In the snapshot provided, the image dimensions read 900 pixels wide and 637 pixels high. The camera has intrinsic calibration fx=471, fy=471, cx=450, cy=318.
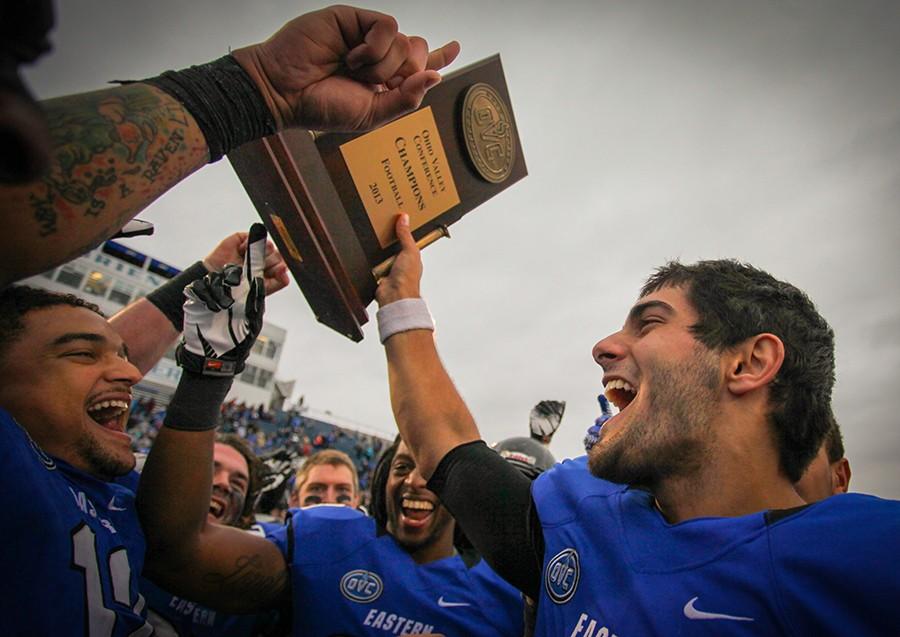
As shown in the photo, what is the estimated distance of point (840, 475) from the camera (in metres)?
2.21

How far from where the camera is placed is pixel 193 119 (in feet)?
3.15

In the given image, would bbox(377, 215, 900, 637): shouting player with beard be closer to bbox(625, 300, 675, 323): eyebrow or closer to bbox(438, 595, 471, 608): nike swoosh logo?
bbox(625, 300, 675, 323): eyebrow

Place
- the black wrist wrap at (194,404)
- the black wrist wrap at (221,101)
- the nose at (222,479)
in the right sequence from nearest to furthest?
the black wrist wrap at (221,101) → the black wrist wrap at (194,404) → the nose at (222,479)

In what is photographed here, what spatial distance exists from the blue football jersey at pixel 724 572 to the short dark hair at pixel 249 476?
2752 millimetres

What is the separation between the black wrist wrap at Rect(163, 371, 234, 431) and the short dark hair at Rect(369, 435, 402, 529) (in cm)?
116

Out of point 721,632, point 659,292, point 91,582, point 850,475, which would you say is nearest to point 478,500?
point 721,632

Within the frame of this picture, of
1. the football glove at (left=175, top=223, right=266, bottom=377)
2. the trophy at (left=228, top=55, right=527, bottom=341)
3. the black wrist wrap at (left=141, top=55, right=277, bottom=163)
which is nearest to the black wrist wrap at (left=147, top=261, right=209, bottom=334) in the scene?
the football glove at (left=175, top=223, right=266, bottom=377)

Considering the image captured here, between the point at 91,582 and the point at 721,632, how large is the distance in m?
1.56

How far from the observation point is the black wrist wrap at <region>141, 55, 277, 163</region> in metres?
0.97

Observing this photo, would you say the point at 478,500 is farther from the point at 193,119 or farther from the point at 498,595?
the point at 193,119

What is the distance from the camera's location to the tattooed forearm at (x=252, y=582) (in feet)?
6.34

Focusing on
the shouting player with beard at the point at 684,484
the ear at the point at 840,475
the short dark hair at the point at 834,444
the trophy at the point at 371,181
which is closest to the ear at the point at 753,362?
the shouting player with beard at the point at 684,484

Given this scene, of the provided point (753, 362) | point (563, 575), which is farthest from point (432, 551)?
point (753, 362)

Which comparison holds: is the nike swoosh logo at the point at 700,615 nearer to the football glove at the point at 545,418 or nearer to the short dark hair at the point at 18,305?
the short dark hair at the point at 18,305
